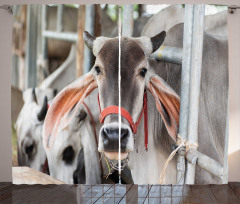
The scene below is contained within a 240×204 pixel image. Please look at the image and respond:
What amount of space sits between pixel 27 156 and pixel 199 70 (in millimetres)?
1917

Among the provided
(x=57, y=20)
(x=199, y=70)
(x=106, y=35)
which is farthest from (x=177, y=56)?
(x=57, y=20)

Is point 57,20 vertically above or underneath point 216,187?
above

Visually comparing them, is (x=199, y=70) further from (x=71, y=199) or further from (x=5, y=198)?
(x=5, y=198)

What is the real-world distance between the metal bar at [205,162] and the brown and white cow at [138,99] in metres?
0.08

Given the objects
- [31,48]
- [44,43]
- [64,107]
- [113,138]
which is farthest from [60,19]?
[113,138]

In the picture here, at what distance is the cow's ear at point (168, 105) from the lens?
11.1 feet

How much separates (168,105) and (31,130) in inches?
54.8

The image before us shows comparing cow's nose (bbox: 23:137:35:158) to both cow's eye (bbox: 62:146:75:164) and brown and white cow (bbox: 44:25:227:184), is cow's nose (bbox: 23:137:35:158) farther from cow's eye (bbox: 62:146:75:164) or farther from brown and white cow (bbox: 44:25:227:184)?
cow's eye (bbox: 62:146:75:164)

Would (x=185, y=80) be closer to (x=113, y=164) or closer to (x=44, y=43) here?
(x=113, y=164)

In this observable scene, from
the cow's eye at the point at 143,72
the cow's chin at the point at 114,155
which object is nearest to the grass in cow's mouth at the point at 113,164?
the cow's chin at the point at 114,155

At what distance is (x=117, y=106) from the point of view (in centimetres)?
327

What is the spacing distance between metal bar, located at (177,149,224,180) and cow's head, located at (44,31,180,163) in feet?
0.88

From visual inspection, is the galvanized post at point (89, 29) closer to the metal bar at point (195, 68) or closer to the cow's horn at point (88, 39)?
the cow's horn at point (88, 39)

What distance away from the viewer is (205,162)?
342cm
